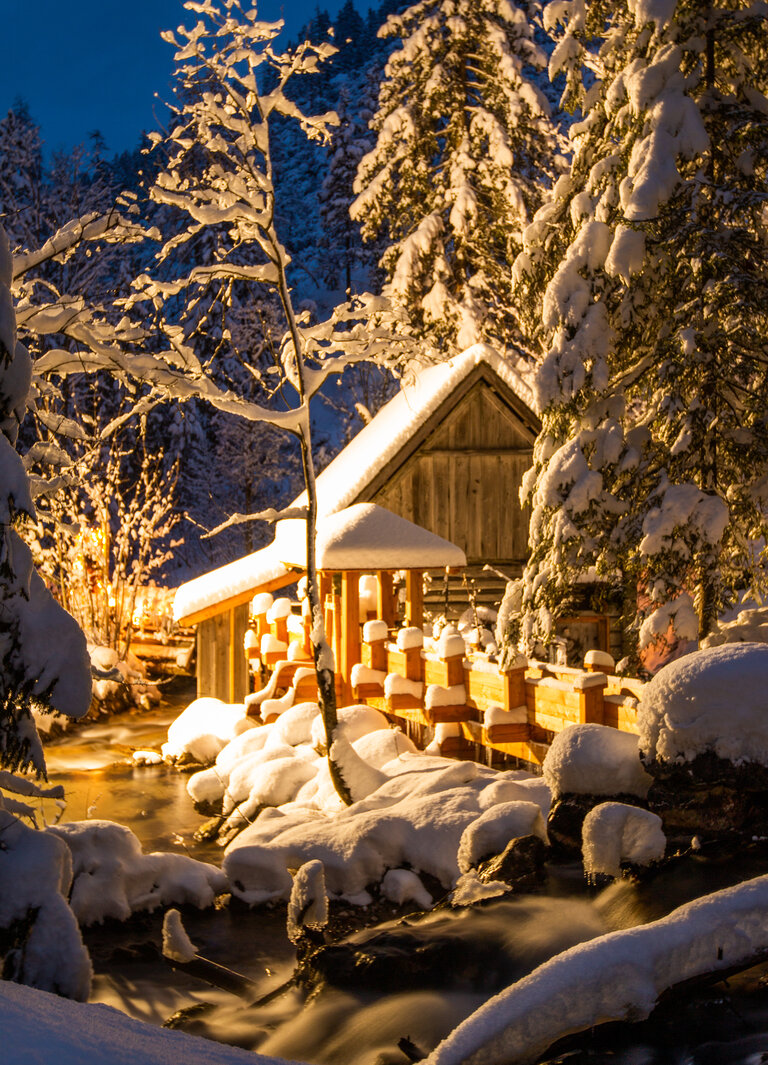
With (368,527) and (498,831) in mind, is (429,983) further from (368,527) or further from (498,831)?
(368,527)

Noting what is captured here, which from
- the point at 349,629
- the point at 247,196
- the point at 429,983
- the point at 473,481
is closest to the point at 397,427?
the point at 473,481

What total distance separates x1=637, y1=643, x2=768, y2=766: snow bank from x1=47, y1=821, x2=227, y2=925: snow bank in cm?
426

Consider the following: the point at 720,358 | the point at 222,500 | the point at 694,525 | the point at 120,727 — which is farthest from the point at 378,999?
the point at 222,500

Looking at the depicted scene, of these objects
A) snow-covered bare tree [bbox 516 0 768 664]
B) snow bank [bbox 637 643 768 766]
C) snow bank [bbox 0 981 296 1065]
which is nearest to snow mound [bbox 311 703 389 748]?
snow-covered bare tree [bbox 516 0 768 664]

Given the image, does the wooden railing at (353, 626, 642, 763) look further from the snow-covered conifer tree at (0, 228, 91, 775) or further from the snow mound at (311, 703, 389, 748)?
the snow-covered conifer tree at (0, 228, 91, 775)

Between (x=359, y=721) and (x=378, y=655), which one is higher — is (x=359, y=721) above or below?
below

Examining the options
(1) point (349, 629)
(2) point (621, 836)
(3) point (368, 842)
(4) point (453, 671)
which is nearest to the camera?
(2) point (621, 836)

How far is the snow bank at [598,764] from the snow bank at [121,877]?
330 centimetres

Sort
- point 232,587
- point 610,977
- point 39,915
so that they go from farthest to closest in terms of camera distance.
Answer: point 232,587 → point 39,915 → point 610,977

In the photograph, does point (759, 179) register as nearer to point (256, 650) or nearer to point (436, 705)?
point (436, 705)

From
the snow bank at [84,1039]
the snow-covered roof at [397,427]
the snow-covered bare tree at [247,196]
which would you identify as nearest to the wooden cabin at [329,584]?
the snow-covered roof at [397,427]

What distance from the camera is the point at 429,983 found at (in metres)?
5.90

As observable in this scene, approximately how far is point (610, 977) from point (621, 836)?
6.45 feet

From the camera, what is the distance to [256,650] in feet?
52.2
